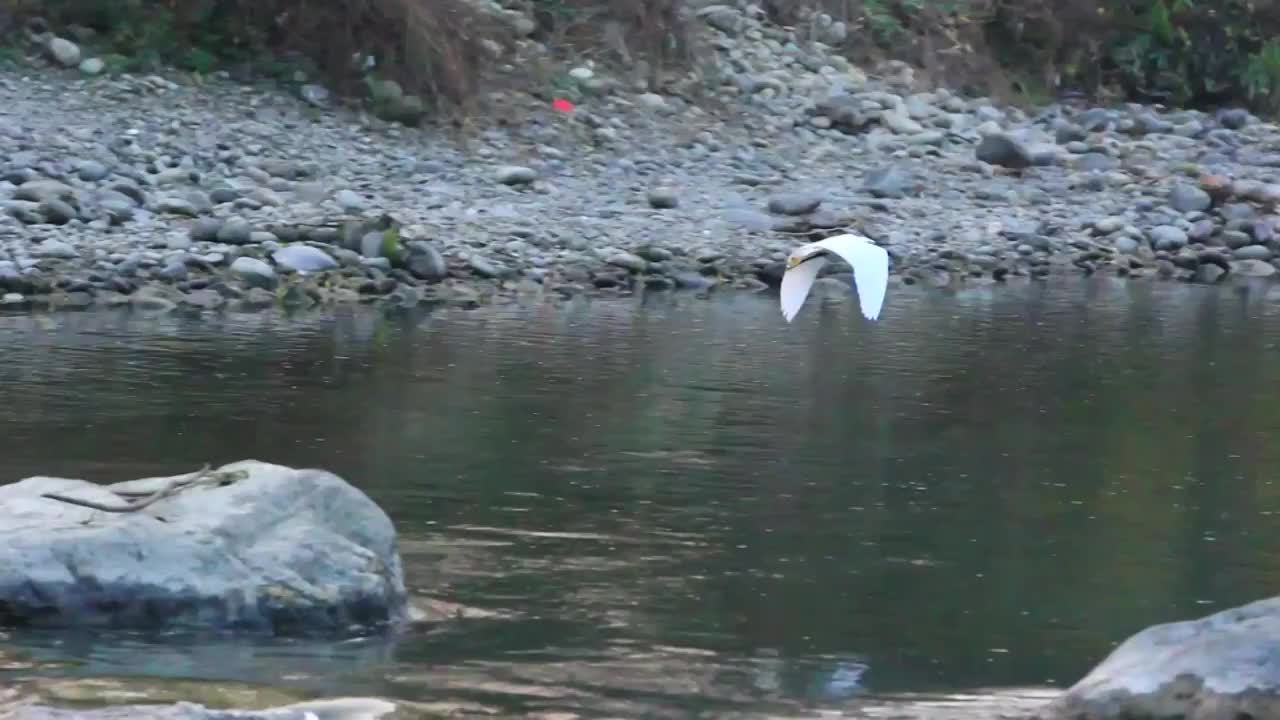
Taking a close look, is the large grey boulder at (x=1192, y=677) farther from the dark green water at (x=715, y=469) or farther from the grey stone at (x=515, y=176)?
the grey stone at (x=515, y=176)

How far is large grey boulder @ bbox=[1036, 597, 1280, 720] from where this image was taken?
5777 mm

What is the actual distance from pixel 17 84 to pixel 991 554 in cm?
1196

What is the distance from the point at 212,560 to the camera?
21.9 feet

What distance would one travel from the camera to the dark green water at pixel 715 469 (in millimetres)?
6680

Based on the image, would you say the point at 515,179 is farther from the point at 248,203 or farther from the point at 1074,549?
the point at 1074,549

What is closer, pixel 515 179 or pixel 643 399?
pixel 643 399

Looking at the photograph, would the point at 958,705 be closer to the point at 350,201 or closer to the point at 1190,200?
the point at 350,201

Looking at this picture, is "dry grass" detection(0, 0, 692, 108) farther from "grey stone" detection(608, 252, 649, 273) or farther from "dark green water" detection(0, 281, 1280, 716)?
"dark green water" detection(0, 281, 1280, 716)

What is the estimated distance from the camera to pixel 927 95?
2383 cm

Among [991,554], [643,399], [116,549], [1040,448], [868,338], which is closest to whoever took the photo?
[116,549]

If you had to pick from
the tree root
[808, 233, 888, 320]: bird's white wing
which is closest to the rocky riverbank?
[808, 233, 888, 320]: bird's white wing

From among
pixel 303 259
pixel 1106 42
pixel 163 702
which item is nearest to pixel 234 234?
pixel 303 259

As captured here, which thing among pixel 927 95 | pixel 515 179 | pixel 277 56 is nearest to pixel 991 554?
pixel 515 179

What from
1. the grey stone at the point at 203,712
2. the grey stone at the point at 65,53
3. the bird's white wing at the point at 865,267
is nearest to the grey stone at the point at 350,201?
the grey stone at the point at 65,53
